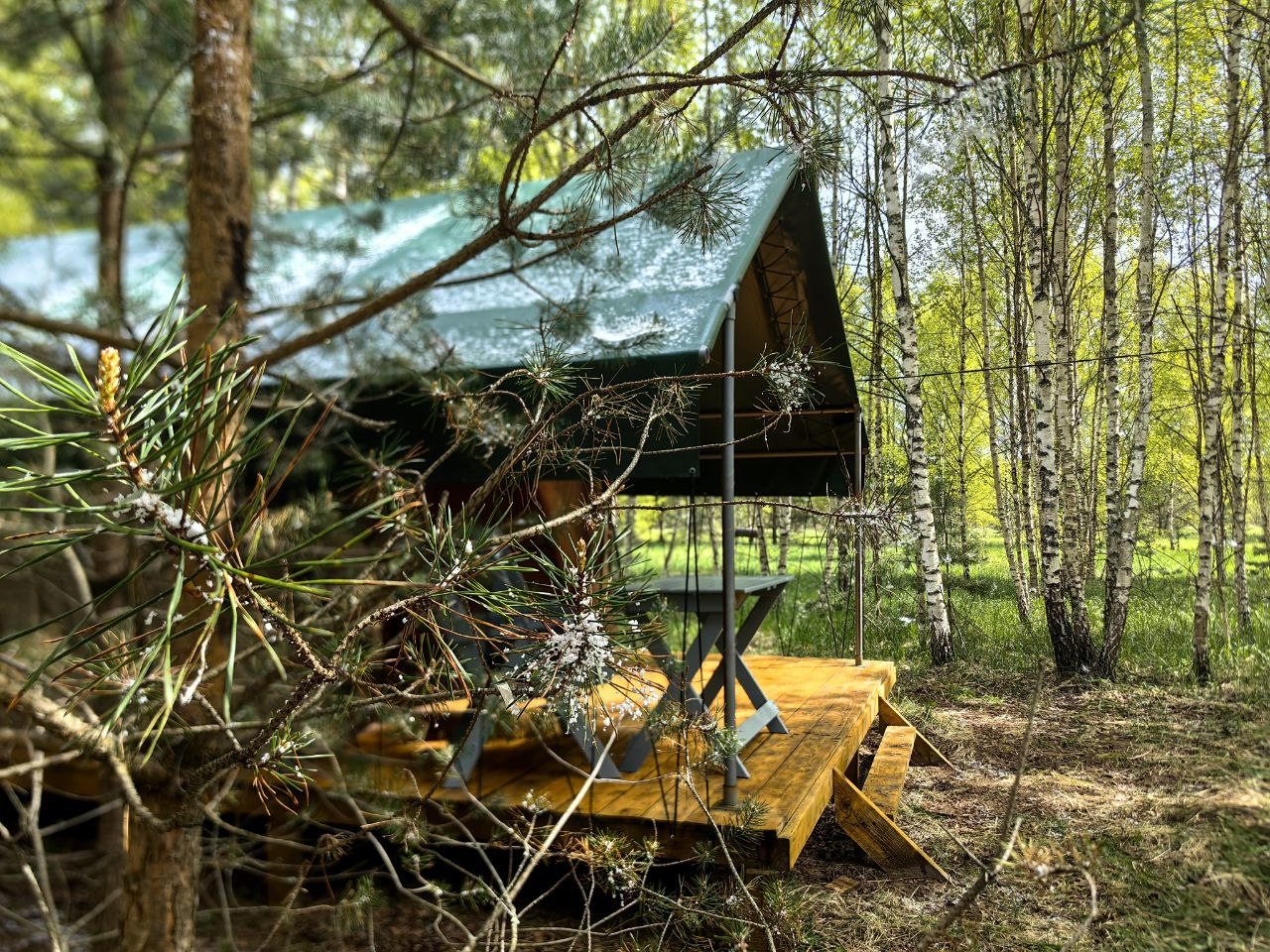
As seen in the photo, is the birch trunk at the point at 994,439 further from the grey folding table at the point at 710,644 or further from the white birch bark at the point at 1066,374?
the grey folding table at the point at 710,644

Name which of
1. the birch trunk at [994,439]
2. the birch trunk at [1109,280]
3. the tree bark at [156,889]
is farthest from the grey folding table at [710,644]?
the tree bark at [156,889]

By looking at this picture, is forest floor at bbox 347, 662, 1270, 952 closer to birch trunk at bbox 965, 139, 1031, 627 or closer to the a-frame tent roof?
birch trunk at bbox 965, 139, 1031, 627

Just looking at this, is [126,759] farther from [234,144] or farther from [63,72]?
[63,72]

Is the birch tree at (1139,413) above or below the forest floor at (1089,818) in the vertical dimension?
above

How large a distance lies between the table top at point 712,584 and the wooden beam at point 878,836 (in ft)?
1.21

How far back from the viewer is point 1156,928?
0.83 metres

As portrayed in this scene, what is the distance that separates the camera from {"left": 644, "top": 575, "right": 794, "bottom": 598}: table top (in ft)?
5.21

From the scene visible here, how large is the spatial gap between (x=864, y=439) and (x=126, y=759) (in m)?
1.36

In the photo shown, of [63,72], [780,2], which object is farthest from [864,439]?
[63,72]

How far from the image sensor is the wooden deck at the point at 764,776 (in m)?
1.45

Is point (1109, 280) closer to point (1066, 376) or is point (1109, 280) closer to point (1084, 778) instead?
point (1066, 376)

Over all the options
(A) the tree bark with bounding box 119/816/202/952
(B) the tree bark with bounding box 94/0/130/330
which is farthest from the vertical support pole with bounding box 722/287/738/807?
(B) the tree bark with bounding box 94/0/130/330

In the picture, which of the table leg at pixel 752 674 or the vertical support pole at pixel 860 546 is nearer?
the vertical support pole at pixel 860 546

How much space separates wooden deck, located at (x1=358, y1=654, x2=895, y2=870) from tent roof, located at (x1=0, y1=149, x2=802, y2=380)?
0.70m
